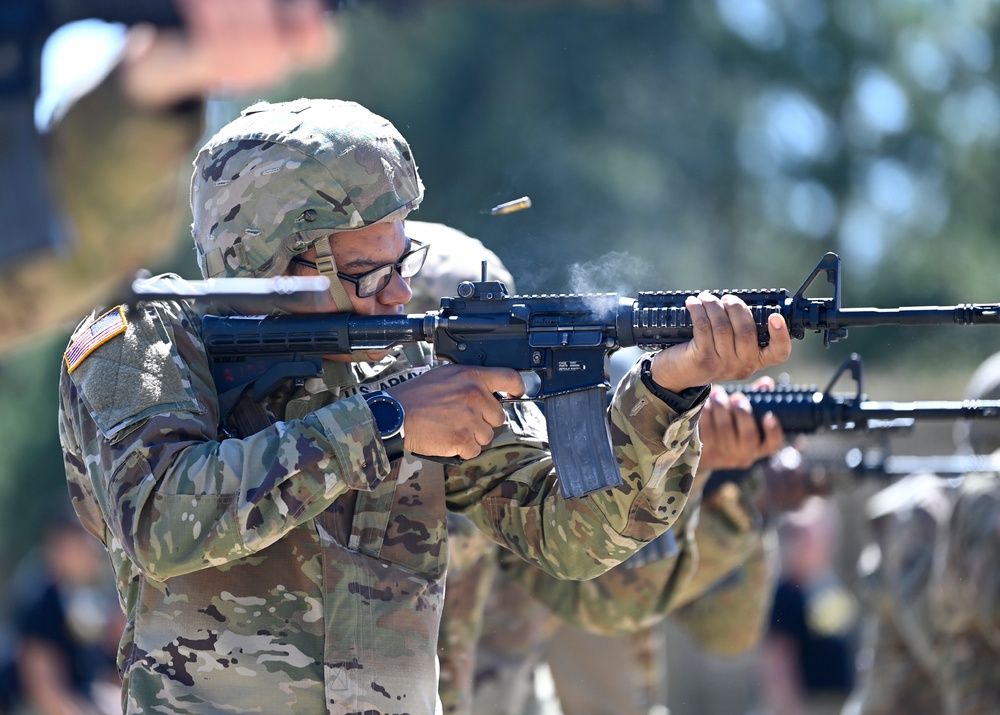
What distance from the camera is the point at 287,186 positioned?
3.94 m

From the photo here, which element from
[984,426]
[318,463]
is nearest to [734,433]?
[318,463]

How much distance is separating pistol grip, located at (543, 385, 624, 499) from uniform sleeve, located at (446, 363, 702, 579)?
0.20ft

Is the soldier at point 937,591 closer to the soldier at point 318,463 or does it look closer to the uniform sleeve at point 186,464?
the soldier at point 318,463

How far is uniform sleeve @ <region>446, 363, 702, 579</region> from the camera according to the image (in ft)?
12.6

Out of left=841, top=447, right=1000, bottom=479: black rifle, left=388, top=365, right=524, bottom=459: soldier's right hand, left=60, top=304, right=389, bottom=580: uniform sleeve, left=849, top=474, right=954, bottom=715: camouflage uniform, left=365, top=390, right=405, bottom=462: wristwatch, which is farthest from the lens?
left=849, top=474, right=954, bottom=715: camouflage uniform

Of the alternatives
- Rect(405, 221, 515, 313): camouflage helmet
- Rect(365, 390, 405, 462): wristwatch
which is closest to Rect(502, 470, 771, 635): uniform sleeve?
Rect(405, 221, 515, 313): camouflage helmet

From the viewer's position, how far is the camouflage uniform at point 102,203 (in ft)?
6.67

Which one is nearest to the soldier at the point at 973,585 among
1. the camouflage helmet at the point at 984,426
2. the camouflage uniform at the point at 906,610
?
the camouflage helmet at the point at 984,426

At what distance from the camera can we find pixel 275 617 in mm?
3689

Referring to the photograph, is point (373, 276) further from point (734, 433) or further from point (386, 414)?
point (734, 433)

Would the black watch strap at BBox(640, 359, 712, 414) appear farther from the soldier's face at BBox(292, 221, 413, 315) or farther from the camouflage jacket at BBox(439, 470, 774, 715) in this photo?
the camouflage jacket at BBox(439, 470, 774, 715)

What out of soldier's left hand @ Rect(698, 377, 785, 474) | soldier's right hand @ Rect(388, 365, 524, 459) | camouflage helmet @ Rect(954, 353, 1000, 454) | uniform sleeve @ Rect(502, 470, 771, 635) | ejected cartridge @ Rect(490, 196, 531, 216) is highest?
ejected cartridge @ Rect(490, 196, 531, 216)

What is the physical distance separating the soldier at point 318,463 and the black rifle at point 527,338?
7cm

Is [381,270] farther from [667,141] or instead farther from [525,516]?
[667,141]
